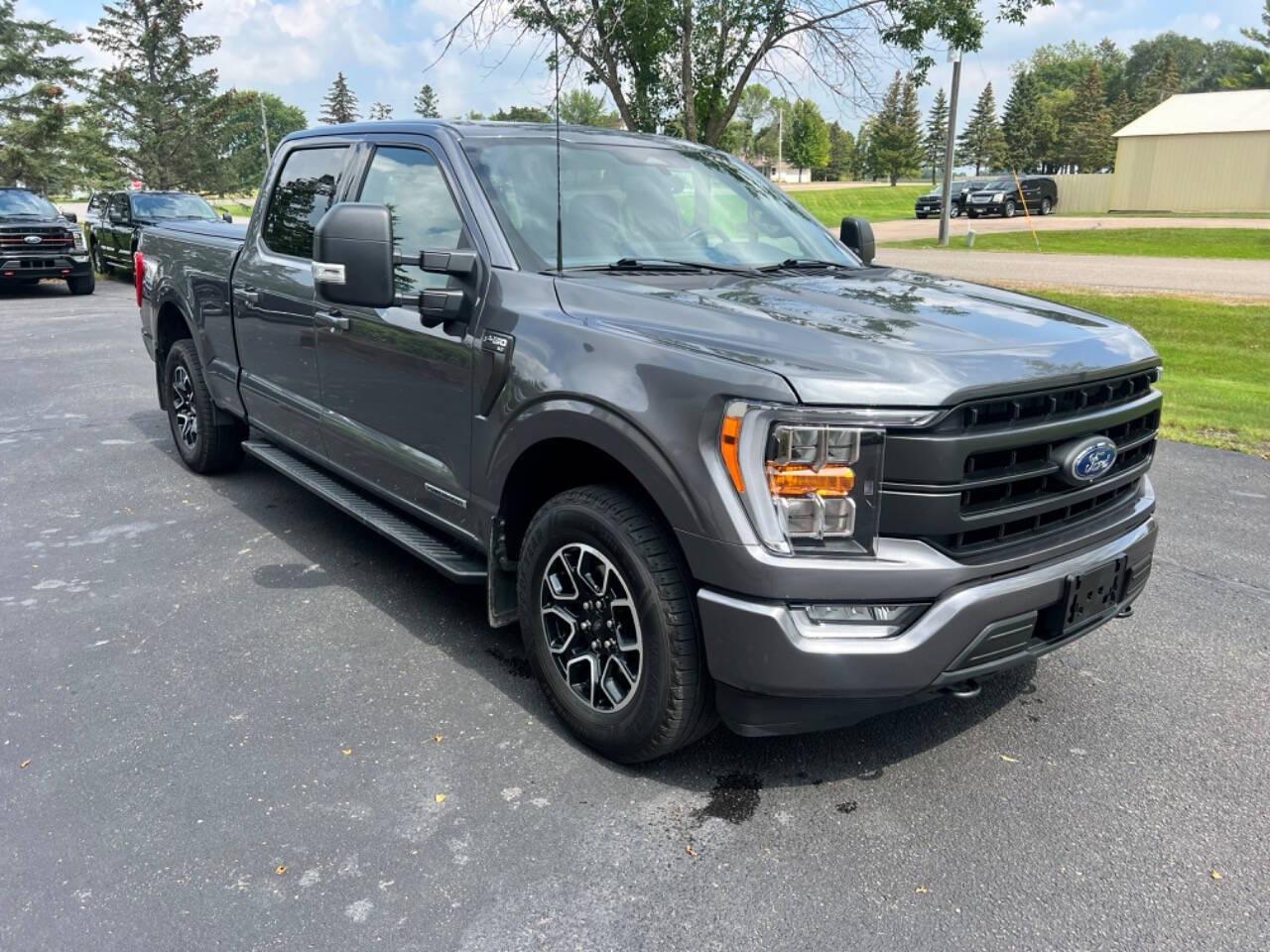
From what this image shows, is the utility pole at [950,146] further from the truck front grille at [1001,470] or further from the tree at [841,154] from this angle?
the tree at [841,154]

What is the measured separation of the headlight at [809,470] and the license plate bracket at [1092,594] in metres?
0.70

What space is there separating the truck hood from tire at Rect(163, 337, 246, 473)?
12.1 ft

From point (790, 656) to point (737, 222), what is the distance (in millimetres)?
2252

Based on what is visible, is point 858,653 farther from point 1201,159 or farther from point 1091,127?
point 1091,127

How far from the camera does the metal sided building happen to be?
46.0 metres

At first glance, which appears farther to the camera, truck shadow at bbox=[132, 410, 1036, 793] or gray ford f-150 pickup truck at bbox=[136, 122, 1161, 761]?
truck shadow at bbox=[132, 410, 1036, 793]

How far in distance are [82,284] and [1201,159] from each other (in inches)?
1942

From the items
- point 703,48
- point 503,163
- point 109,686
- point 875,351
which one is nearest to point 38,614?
point 109,686

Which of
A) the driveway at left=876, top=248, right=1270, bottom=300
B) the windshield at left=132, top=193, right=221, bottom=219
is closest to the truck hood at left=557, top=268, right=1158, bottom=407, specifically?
the driveway at left=876, top=248, right=1270, bottom=300

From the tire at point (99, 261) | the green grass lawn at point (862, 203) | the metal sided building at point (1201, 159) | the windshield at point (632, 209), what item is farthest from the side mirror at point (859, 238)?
the metal sided building at point (1201, 159)

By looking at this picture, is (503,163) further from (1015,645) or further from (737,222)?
(1015,645)

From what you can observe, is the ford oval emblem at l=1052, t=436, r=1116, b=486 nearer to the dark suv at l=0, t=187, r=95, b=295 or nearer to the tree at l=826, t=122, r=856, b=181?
the dark suv at l=0, t=187, r=95, b=295

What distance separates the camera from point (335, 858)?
264cm

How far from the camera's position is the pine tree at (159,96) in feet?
103
